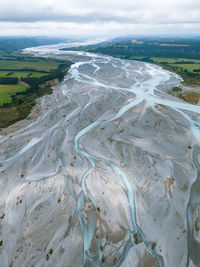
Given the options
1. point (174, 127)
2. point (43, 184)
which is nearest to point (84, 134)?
point (43, 184)

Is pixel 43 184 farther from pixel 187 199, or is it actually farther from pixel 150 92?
pixel 150 92

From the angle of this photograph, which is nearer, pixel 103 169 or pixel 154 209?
pixel 154 209

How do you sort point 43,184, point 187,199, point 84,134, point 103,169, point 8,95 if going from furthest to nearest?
point 8,95
point 84,134
point 103,169
point 43,184
point 187,199

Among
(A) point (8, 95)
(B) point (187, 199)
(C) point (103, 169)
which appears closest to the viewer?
(B) point (187, 199)

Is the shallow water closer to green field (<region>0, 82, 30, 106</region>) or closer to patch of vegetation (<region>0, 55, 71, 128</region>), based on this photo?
patch of vegetation (<region>0, 55, 71, 128</region>)

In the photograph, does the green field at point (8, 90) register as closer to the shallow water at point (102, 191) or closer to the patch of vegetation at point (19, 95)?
the patch of vegetation at point (19, 95)

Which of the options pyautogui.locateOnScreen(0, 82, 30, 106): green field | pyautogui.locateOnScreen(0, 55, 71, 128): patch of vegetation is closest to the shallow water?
pyautogui.locateOnScreen(0, 55, 71, 128): patch of vegetation

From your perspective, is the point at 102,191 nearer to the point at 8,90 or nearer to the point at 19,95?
the point at 19,95
